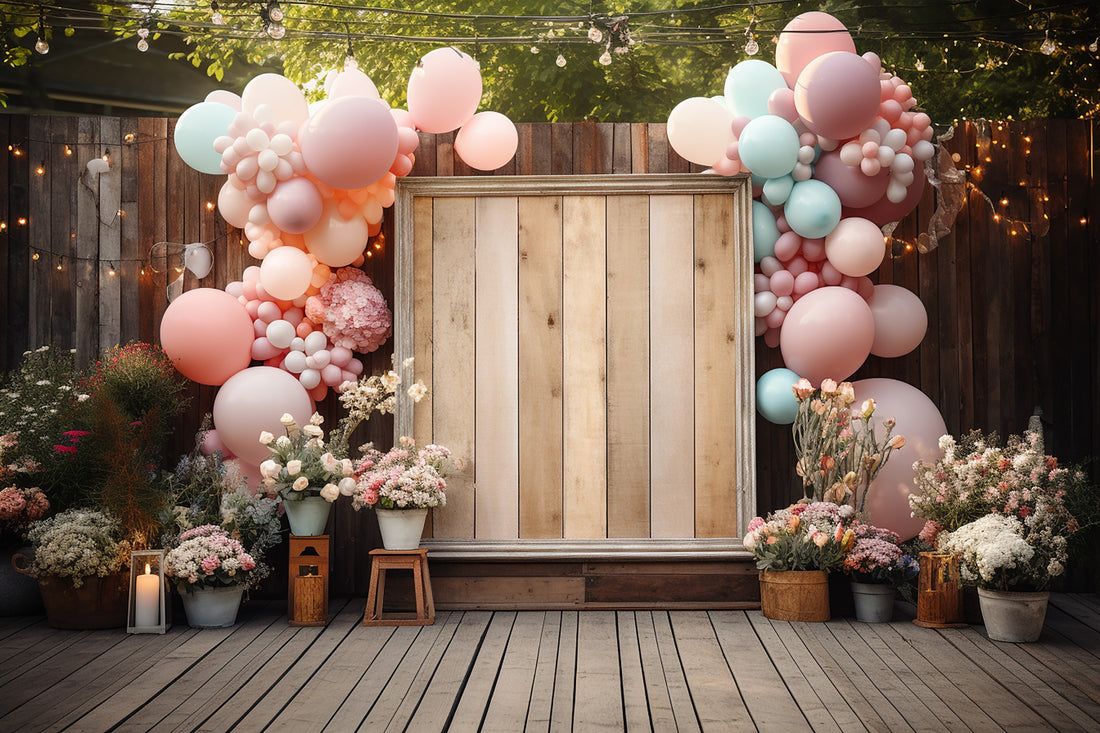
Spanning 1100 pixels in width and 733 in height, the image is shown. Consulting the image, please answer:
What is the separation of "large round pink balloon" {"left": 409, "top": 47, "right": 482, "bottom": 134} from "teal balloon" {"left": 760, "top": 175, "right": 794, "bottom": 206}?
1351 millimetres

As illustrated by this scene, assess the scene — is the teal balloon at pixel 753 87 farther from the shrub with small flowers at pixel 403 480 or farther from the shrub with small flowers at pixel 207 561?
the shrub with small flowers at pixel 207 561

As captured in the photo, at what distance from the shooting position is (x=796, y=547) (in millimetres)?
4082

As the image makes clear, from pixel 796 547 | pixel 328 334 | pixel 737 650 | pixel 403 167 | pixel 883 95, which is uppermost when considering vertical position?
pixel 883 95

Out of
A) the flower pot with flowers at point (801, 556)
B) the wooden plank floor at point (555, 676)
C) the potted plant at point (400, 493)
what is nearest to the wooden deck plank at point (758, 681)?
the wooden plank floor at point (555, 676)

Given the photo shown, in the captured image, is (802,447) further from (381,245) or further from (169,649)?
(169,649)

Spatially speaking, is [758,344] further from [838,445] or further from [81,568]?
[81,568]

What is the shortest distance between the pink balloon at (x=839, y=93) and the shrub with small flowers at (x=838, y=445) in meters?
1.10

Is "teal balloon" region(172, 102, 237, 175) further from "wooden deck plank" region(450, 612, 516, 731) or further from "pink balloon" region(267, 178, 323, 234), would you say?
"wooden deck plank" region(450, 612, 516, 731)

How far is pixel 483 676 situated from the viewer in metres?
3.34

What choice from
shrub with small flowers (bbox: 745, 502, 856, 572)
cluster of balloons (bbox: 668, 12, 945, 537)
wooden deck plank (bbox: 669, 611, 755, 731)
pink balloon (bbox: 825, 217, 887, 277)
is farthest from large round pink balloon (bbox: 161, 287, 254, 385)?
pink balloon (bbox: 825, 217, 887, 277)

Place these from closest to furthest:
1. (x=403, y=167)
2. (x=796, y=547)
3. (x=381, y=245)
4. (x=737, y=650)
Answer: (x=737, y=650)
(x=796, y=547)
(x=403, y=167)
(x=381, y=245)

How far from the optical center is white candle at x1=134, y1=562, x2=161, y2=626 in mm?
3945

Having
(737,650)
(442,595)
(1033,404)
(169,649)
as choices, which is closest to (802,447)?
(737,650)

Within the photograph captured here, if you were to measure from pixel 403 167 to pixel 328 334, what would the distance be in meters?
Result: 0.83
